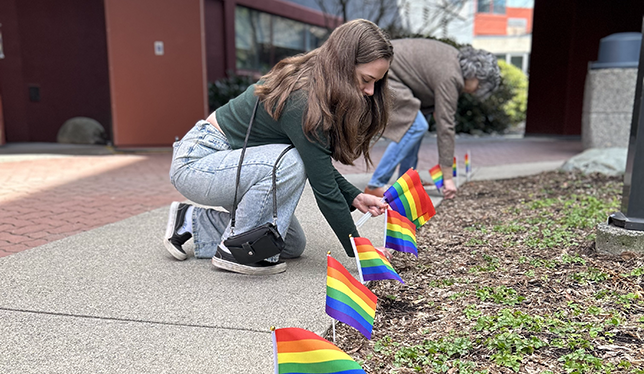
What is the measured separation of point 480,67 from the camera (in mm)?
4125

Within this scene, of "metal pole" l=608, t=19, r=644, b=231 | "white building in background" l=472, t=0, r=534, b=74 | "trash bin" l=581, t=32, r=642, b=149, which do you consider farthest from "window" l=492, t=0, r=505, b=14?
"metal pole" l=608, t=19, r=644, b=231

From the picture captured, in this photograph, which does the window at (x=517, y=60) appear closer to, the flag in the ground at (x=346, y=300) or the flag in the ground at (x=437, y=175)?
the flag in the ground at (x=437, y=175)

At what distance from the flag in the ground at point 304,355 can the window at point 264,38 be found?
37.0ft

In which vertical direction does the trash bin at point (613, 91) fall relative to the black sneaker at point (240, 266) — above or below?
above

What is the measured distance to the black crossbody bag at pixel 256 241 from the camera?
8.20 ft

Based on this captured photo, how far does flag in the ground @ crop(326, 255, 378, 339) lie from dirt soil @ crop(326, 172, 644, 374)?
0.14 meters

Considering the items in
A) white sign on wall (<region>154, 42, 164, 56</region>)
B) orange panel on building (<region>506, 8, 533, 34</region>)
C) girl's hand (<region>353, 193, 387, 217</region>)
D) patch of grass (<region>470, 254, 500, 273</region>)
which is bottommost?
patch of grass (<region>470, 254, 500, 273</region>)

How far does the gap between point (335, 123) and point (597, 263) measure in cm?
151

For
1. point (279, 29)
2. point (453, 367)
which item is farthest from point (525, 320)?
point (279, 29)

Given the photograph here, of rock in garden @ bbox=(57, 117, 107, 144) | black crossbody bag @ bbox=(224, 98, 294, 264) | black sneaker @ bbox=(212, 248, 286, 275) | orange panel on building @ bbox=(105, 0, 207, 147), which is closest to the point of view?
black crossbody bag @ bbox=(224, 98, 294, 264)

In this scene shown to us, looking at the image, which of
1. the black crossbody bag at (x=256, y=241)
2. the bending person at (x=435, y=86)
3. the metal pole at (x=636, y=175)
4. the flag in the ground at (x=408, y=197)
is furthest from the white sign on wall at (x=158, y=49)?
the metal pole at (x=636, y=175)

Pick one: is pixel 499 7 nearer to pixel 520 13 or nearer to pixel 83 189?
pixel 520 13

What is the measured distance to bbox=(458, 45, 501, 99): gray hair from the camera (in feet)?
13.5

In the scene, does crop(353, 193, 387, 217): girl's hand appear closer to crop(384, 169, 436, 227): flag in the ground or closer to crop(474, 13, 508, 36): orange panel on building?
crop(384, 169, 436, 227): flag in the ground
